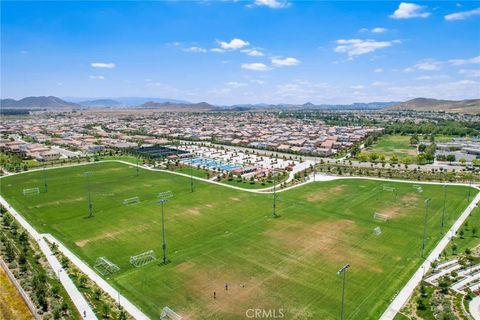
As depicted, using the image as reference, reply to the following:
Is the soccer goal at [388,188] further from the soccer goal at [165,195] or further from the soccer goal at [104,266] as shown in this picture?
the soccer goal at [104,266]

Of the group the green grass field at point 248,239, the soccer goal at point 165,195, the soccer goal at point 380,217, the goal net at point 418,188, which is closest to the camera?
the green grass field at point 248,239

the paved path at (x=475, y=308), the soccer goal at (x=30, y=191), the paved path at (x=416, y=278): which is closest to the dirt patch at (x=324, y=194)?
the paved path at (x=416, y=278)

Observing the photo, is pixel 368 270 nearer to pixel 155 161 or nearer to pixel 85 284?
pixel 85 284

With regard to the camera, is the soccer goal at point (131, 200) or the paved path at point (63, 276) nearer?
the paved path at point (63, 276)

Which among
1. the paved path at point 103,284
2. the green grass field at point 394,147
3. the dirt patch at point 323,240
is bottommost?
the paved path at point 103,284

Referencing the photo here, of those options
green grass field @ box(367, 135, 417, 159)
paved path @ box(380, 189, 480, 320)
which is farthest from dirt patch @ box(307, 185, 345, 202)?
green grass field @ box(367, 135, 417, 159)
